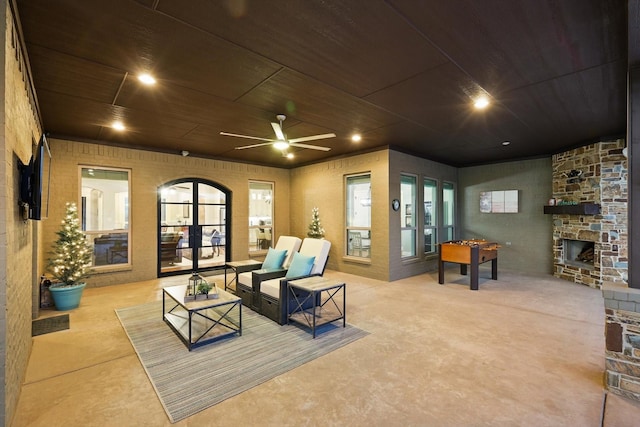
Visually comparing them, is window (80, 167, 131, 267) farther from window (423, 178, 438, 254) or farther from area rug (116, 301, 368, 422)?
window (423, 178, 438, 254)

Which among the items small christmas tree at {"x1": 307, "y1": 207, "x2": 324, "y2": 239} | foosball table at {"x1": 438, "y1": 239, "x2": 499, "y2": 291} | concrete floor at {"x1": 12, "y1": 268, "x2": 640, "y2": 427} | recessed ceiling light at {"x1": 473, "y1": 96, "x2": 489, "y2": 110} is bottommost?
concrete floor at {"x1": 12, "y1": 268, "x2": 640, "y2": 427}

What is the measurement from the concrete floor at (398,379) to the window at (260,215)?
430cm

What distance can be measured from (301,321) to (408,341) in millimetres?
1349

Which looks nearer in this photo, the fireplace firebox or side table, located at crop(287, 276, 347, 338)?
side table, located at crop(287, 276, 347, 338)

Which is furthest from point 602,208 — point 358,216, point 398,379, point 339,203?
point 398,379

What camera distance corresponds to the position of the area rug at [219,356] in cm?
241

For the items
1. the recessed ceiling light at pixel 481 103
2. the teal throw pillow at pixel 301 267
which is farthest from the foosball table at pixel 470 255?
the teal throw pillow at pixel 301 267

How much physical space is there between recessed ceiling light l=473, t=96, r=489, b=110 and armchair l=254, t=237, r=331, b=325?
2.85 meters

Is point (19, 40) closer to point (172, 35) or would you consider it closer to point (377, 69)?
point (172, 35)

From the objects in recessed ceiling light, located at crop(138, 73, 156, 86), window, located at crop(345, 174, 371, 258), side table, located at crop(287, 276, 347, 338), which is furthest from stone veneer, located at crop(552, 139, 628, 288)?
recessed ceiling light, located at crop(138, 73, 156, 86)

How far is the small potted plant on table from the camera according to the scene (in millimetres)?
4441

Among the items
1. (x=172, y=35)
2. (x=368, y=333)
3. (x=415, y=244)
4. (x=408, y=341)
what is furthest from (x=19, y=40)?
(x=415, y=244)

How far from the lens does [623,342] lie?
245cm

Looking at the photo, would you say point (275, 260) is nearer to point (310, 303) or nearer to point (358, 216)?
point (310, 303)
